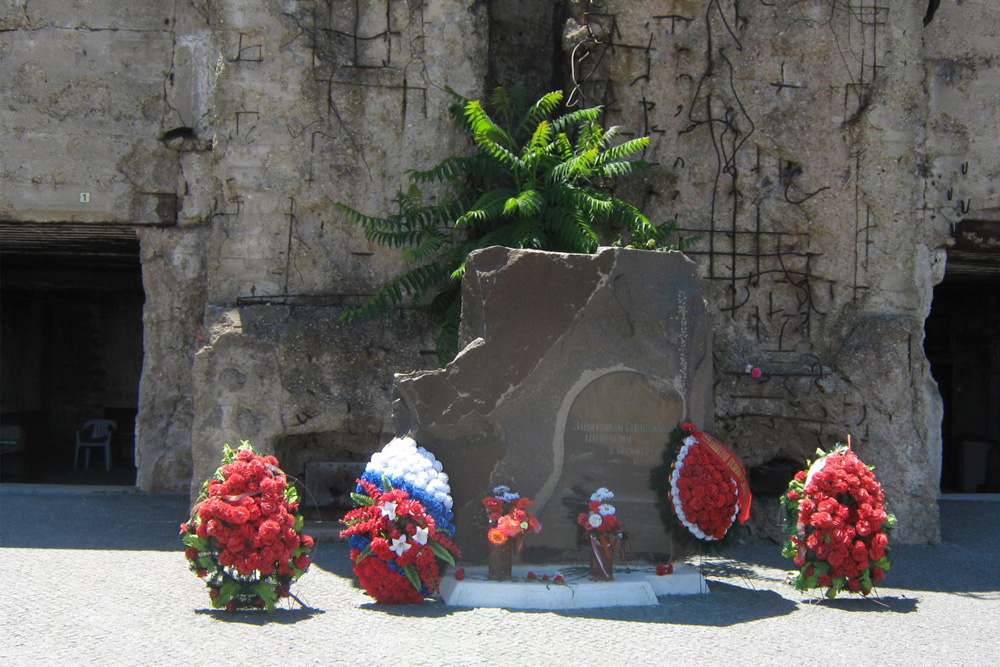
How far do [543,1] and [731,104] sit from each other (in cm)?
211

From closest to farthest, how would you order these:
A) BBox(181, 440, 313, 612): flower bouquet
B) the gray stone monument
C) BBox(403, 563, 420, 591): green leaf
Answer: BBox(181, 440, 313, 612): flower bouquet < BBox(403, 563, 420, 591): green leaf < the gray stone monument

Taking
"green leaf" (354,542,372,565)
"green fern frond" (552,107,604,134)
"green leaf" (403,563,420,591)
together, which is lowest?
"green leaf" (403,563,420,591)

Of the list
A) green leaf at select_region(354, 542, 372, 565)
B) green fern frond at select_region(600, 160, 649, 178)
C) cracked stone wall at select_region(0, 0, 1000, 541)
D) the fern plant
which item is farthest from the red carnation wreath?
green fern frond at select_region(600, 160, 649, 178)

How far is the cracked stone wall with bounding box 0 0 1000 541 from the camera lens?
7.47 meters

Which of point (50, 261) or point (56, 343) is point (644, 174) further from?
point (56, 343)

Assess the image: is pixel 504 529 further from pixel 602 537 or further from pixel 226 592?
pixel 226 592

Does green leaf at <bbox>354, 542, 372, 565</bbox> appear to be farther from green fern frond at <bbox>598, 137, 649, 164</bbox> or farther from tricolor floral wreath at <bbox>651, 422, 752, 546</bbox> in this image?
green fern frond at <bbox>598, 137, 649, 164</bbox>

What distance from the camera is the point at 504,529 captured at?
5352mm

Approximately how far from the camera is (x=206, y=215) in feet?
29.6

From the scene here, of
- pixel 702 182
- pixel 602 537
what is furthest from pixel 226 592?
pixel 702 182

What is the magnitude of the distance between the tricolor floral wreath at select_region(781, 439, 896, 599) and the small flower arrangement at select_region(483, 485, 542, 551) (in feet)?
5.11

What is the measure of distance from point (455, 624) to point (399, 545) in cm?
57

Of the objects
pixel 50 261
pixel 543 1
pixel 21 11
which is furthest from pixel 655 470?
pixel 50 261

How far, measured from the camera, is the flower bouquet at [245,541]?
194 inches
